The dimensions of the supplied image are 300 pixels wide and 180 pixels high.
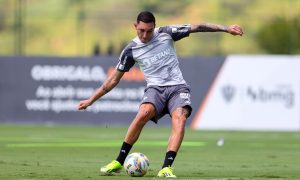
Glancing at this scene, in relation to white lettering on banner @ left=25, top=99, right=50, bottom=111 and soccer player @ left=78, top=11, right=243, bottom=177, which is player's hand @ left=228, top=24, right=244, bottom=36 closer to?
soccer player @ left=78, top=11, right=243, bottom=177

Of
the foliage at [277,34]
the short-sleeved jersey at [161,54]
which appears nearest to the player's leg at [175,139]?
the short-sleeved jersey at [161,54]

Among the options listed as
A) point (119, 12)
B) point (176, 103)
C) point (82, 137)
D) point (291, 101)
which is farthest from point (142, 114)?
point (119, 12)

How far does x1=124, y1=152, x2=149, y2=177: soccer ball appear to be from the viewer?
40.5 feet

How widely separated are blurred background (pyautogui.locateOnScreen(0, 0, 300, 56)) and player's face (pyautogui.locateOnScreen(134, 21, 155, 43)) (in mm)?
30369

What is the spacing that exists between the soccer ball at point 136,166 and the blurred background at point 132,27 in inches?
1213

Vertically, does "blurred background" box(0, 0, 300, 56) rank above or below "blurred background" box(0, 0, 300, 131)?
below

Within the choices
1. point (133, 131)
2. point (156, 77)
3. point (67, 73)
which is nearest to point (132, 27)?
point (67, 73)

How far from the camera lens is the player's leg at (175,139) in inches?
483

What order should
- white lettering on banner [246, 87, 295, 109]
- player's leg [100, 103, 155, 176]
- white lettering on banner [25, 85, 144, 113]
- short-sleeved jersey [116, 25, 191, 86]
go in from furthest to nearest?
1. white lettering on banner [25, 85, 144, 113]
2. white lettering on banner [246, 87, 295, 109]
3. short-sleeved jersey [116, 25, 191, 86]
4. player's leg [100, 103, 155, 176]

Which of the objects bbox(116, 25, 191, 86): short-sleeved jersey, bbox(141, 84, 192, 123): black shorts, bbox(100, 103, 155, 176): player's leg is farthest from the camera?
bbox(116, 25, 191, 86): short-sleeved jersey

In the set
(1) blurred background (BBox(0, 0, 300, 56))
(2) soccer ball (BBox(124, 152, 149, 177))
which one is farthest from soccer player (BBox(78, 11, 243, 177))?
(1) blurred background (BBox(0, 0, 300, 56))

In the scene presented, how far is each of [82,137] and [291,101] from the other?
330 inches

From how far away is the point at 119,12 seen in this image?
150 feet

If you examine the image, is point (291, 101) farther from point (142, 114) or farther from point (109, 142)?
point (142, 114)
